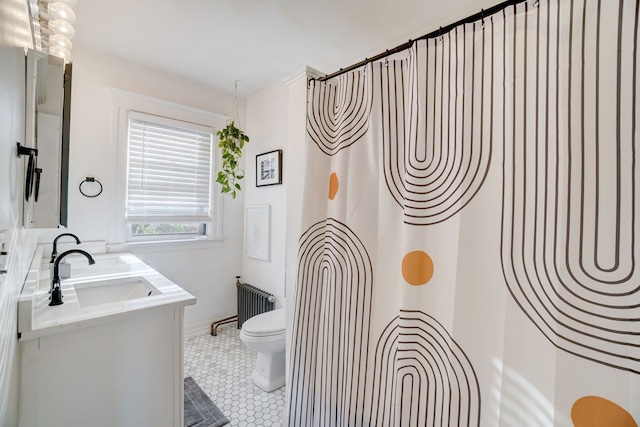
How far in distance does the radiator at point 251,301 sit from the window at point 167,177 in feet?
2.34

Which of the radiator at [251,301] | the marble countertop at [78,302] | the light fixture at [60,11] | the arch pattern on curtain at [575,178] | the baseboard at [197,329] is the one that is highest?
the light fixture at [60,11]

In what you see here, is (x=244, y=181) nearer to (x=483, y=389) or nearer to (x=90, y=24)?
(x=90, y=24)

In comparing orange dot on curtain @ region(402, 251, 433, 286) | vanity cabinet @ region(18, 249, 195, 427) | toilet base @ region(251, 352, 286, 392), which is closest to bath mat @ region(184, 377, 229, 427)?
toilet base @ region(251, 352, 286, 392)

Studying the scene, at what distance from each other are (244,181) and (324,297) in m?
2.06

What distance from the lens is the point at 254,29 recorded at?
185 cm

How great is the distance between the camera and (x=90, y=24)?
186cm

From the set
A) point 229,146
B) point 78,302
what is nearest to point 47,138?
point 78,302

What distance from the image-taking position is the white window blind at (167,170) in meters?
2.35

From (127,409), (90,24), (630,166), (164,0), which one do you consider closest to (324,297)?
(127,409)

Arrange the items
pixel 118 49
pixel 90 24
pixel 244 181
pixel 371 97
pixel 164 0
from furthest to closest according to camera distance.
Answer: pixel 244 181 < pixel 118 49 < pixel 90 24 < pixel 164 0 < pixel 371 97

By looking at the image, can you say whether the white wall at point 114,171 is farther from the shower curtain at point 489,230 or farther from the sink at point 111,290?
the shower curtain at point 489,230

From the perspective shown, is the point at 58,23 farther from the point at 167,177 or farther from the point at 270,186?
the point at 270,186

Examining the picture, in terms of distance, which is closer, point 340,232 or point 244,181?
point 340,232

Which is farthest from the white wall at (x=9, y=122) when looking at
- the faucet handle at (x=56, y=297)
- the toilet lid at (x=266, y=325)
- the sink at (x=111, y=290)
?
the toilet lid at (x=266, y=325)
